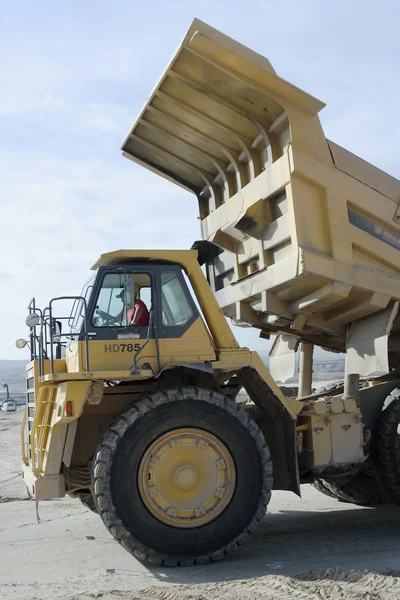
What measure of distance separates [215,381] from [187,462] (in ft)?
3.12

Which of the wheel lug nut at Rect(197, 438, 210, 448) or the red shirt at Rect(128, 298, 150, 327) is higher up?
the red shirt at Rect(128, 298, 150, 327)

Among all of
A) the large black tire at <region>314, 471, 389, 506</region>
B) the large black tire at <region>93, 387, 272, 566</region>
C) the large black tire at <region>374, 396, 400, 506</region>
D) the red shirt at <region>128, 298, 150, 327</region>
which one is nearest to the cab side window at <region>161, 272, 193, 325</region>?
the red shirt at <region>128, 298, 150, 327</region>

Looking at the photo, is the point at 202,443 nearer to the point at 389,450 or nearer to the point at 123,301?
the point at 123,301

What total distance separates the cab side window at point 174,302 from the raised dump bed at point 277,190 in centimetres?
102

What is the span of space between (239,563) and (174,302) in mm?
2404

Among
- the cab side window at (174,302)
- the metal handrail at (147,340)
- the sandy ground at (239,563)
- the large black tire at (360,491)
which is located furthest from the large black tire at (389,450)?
the metal handrail at (147,340)

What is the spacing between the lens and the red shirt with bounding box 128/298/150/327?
646 cm

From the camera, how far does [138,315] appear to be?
6480mm

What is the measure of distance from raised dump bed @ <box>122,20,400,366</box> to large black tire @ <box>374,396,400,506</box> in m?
0.99

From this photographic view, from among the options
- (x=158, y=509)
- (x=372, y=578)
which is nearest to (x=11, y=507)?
(x=158, y=509)

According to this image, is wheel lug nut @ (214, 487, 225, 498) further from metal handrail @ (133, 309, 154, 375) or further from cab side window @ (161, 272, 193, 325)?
cab side window @ (161, 272, 193, 325)

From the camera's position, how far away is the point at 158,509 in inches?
241

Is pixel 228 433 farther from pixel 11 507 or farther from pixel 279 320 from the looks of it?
pixel 11 507

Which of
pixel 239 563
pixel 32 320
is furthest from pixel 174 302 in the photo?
pixel 239 563
